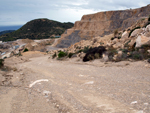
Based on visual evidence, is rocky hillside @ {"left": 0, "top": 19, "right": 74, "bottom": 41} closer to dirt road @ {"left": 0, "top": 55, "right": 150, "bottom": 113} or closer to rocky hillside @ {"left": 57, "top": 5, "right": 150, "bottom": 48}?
rocky hillside @ {"left": 57, "top": 5, "right": 150, "bottom": 48}

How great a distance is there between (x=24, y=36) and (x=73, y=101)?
7227 centimetres

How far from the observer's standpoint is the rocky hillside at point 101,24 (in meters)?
27.8

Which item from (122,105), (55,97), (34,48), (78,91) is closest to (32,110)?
(55,97)

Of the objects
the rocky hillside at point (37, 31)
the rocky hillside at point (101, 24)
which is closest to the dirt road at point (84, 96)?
the rocky hillside at point (101, 24)

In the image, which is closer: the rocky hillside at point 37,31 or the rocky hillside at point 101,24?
the rocky hillside at point 101,24

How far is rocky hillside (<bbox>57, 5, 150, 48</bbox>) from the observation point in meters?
27.8

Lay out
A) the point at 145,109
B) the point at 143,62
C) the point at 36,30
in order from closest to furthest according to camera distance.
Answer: the point at 145,109 < the point at 143,62 < the point at 36,30

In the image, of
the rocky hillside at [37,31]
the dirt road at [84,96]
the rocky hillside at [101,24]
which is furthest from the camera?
the rocky hillside at [37,31]

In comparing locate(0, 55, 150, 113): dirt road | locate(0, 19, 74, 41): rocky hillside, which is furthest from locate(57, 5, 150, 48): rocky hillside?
locate(0, 19, 74, 41): rocky hillside

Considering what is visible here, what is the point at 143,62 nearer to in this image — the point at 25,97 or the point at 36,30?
the point at 25,97

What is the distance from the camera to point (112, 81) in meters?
5.01

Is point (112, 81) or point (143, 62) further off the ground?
point (143, 62)

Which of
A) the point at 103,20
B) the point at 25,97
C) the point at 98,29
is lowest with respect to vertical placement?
the point at 25,97

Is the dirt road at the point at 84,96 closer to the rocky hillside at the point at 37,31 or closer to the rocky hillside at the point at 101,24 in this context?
the rocky hillside at the point at 101,24
